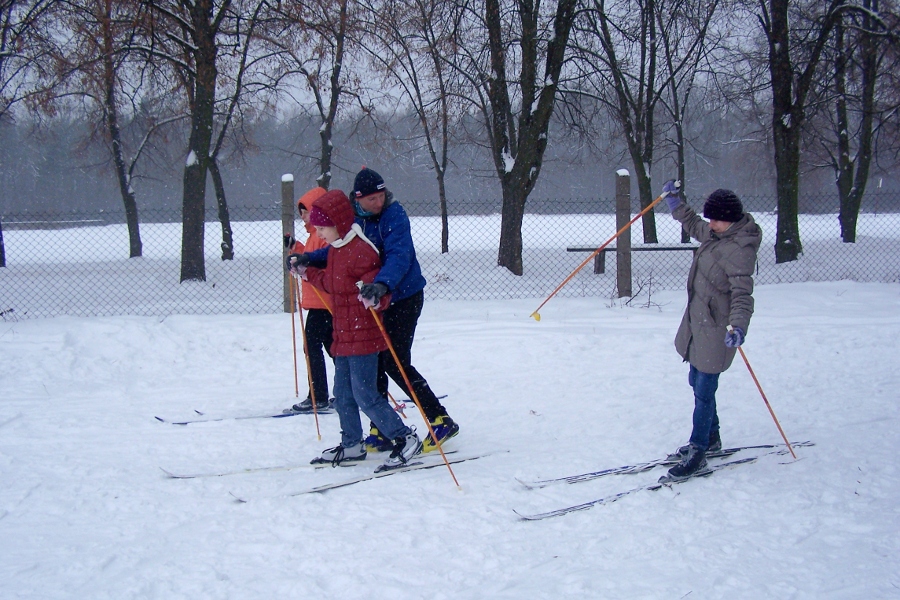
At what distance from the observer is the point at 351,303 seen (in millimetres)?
3828

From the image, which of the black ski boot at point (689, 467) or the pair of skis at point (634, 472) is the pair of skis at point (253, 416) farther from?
the black ski boot at point (689, 467)

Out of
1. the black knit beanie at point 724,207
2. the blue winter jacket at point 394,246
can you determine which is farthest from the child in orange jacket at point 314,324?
the black knit beanie at point 724,207

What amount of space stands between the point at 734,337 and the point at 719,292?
0.34m

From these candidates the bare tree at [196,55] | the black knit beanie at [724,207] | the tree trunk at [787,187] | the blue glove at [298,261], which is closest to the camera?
the black knit beanie at [724,207]

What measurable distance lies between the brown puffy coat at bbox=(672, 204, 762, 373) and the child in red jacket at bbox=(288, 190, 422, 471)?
1782 millimetres

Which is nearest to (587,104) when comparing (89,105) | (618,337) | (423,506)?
(618,337)

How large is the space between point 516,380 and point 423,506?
2.54 metres

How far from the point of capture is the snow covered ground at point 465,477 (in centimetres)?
276

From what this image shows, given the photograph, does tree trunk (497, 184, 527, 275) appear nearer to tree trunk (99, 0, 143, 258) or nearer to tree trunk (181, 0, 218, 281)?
tree trunk (181, 0, 218, 281)

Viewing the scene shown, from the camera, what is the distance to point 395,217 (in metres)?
3.97

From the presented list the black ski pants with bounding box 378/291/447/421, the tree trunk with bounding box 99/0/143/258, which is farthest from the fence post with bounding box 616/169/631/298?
the tree trunk with bounding box 99/0/143/258

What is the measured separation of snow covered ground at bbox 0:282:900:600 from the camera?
2.76 m

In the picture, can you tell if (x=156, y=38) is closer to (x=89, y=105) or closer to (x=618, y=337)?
(x=89, y=105)

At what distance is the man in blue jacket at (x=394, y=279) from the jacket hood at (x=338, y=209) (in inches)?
4.6
